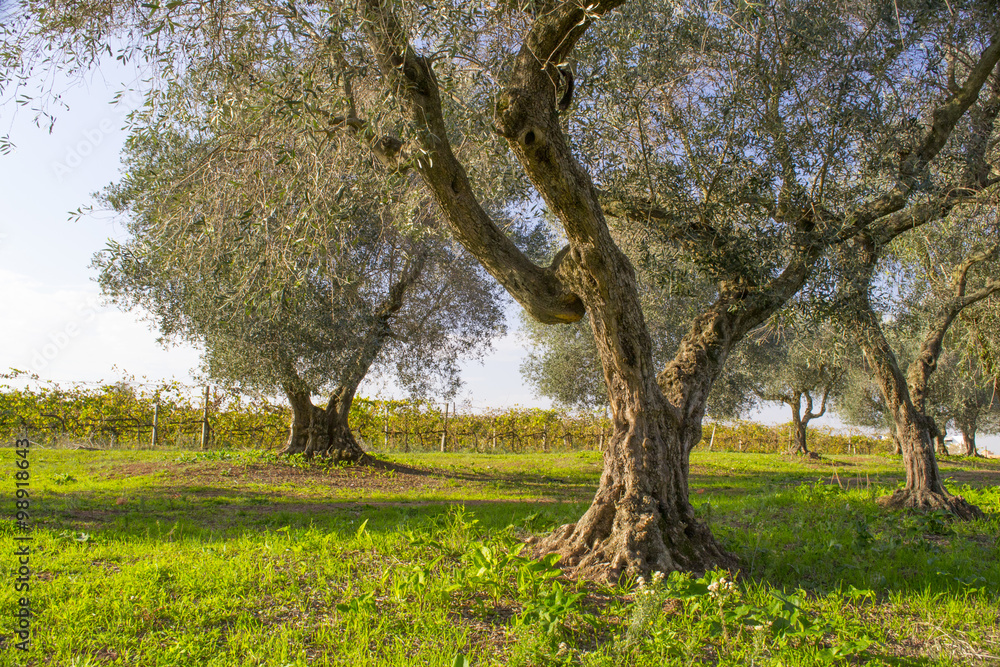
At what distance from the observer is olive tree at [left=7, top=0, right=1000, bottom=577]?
17.7 ft

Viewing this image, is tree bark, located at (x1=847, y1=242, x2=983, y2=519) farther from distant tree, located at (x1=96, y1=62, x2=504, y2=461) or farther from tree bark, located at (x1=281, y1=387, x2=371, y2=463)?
tree bark, located at (x1=281, y1=387, x2=371, y2=463)

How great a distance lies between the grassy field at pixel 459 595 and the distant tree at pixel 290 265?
2765mm

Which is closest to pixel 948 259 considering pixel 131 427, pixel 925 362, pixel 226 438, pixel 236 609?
pixel 925 362

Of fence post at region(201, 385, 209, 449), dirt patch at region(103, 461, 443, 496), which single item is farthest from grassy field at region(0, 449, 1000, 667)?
fence post at region(201, 385, 209, 449)

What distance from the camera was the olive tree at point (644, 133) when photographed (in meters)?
5.41

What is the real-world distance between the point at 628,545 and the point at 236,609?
10.8 feet

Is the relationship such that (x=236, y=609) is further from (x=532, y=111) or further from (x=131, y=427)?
(x=131, y=427)

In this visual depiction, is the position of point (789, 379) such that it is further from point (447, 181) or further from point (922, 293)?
point (447, 181)

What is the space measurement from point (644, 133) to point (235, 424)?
747 inches

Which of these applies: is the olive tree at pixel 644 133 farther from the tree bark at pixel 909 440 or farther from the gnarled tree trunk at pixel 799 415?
the gnarled tree trunk at pixel 799 415

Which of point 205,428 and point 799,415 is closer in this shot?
point 205,428

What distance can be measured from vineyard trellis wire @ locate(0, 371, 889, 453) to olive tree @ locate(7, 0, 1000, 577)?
35.0ft

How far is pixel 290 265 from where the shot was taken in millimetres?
5961

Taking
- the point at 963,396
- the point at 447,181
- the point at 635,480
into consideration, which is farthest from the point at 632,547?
the point at 963,396
